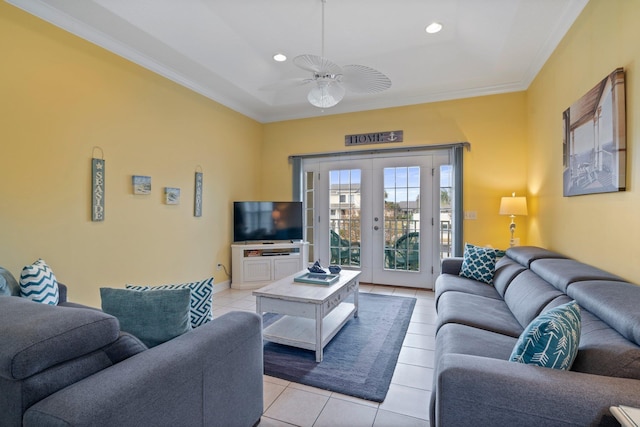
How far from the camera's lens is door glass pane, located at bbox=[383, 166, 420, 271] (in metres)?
4.83

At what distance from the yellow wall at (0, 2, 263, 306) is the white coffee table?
1.74 metres

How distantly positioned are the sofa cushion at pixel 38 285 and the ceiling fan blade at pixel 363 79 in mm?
2741

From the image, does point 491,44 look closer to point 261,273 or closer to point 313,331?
point 313,331

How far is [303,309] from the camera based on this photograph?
2578mm

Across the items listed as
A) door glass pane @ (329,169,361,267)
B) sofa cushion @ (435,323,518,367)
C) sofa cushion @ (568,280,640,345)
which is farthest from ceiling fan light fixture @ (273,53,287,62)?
sofa cushion @ (568,280,640,345)

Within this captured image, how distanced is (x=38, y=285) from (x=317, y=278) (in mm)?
2203

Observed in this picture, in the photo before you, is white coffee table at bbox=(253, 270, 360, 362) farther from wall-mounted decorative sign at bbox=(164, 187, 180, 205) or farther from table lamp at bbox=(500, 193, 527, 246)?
table lamp at bbox=(500, 193, 527, 246)

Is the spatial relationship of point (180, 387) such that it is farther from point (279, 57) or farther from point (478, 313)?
point (279, 57)

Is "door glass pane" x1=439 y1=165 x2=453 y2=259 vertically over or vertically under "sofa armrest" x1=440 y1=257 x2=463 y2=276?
over

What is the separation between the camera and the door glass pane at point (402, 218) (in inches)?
190

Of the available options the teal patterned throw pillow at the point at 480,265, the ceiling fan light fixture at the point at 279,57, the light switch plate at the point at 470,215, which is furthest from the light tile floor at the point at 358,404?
the ceiling fan light fixture at the point at 279,57

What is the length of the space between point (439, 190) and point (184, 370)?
14.3ft

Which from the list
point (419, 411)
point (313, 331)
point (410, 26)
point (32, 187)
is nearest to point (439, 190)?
point (410, 26)

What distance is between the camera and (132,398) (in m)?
0.97
